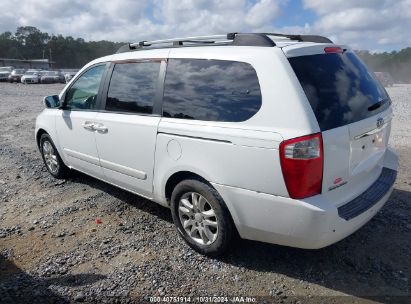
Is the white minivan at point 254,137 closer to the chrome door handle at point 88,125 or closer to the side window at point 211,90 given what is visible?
the side window at point 211,90

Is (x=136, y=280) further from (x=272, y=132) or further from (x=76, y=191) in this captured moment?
(x=76, y=191)

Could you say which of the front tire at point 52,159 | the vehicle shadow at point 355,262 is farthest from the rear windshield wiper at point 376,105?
the front tire at point 52,159

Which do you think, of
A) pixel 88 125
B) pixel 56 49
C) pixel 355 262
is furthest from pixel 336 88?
pixel 56 49

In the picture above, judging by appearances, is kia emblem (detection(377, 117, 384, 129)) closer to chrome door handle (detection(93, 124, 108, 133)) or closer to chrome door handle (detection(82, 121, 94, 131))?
chrome door handle (detection(93, 124, 108, 133))

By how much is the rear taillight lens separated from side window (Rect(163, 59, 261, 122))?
442 millimetres

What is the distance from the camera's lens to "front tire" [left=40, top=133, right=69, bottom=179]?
564 cm

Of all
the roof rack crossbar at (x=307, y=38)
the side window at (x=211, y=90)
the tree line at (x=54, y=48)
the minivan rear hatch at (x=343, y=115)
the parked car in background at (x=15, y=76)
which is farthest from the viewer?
the tree line at (x=54, y=48)

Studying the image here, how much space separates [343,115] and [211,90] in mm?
1111

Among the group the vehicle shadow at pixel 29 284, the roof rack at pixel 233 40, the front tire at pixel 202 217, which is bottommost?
the vehicle shadow at pixel 29 284

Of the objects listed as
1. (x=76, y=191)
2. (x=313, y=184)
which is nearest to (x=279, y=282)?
(x=313, y=184)

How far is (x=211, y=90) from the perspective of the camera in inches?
129

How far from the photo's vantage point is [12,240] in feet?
13.3

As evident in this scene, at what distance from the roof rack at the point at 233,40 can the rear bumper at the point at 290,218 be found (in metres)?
1.25

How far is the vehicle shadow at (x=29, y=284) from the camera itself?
3035 millimetres
